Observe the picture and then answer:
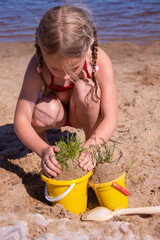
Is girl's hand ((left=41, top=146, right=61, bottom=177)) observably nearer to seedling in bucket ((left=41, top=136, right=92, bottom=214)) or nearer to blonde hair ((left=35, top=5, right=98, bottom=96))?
seedling in bucket ((left=41, top=136, right=92, bottom=214))

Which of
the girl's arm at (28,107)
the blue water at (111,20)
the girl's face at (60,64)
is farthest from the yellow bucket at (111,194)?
the blue water at (111,20)

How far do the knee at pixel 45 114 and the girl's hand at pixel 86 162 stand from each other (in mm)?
621

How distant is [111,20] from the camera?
780 cm

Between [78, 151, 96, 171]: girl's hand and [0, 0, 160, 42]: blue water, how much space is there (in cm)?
433

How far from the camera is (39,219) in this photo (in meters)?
1.83

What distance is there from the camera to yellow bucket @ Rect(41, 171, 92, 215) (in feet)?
5.99

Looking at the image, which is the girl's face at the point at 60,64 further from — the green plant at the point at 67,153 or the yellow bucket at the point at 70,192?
the yellow bucket at the point at 70,192

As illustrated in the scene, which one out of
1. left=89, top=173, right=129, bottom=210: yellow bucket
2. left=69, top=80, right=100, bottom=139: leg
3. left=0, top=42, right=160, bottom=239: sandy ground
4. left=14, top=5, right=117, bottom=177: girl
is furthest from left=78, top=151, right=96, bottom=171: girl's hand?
left=69, top=80, right=100, bottom=139: leg

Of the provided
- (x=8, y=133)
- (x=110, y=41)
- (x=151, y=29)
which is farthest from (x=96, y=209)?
(x=151, y=29)

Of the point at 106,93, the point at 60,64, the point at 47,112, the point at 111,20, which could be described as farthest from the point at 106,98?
the point at 111,20

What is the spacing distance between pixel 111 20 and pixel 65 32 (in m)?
6.31

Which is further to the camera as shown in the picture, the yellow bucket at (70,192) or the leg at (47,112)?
the leg at (47,112)

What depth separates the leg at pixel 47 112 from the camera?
8.00ft

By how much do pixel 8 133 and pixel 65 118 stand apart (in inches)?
30.5
